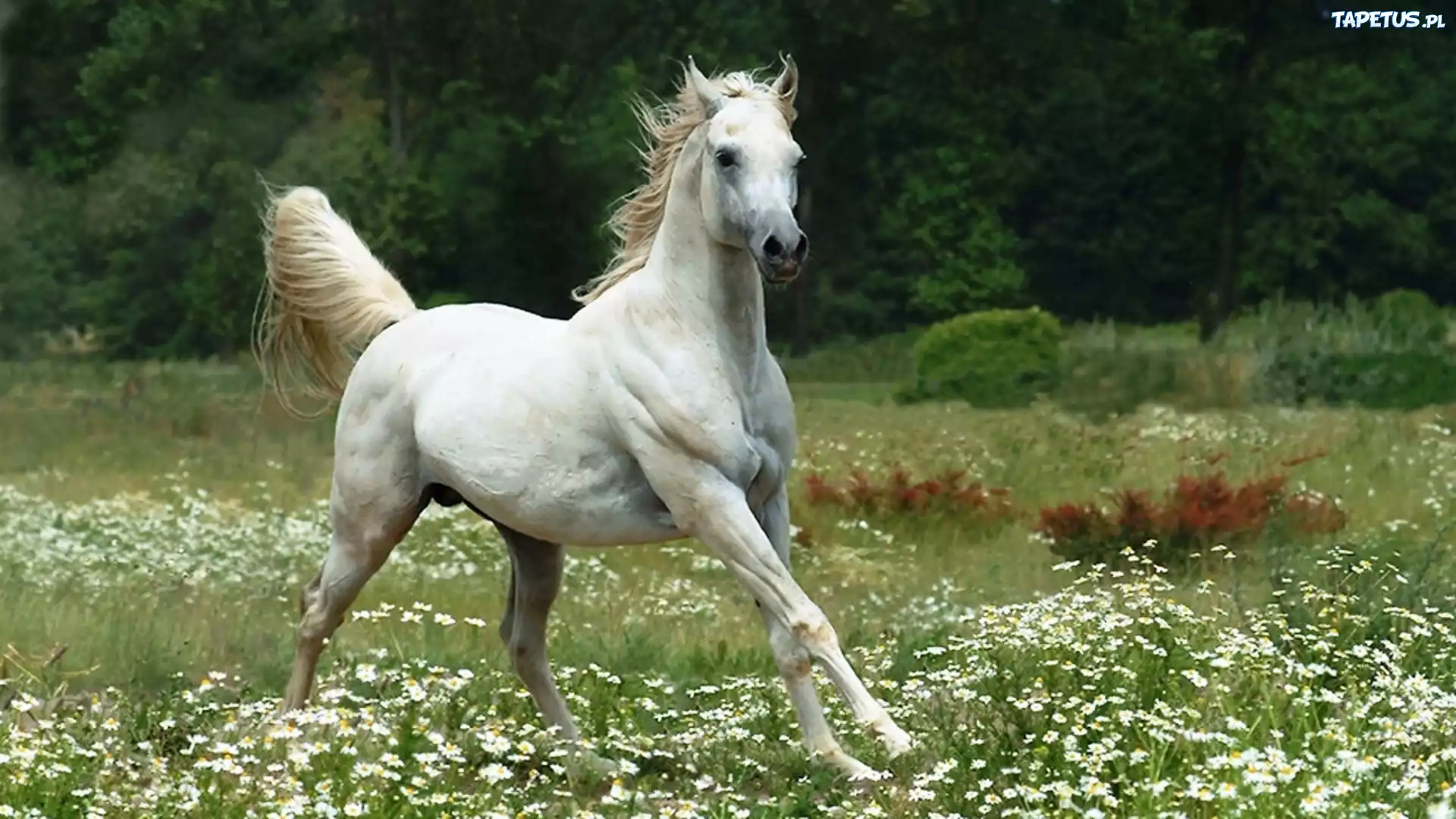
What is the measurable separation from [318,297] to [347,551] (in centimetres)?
99

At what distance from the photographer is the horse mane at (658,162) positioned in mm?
5426

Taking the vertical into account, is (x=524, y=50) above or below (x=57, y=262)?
above

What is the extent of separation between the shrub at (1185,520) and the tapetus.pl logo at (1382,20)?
4.23 m

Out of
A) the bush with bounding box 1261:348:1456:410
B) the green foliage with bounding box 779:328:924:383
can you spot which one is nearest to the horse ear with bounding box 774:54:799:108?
the green foliage with bounding box 779:328:924:383

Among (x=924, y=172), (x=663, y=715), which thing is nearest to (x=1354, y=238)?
(x=924, y=172)

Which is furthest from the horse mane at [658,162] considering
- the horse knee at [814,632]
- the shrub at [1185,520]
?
the shrub at [1185,520]

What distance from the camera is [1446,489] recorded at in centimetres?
1141

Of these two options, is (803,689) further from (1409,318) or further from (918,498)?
(1409,318)

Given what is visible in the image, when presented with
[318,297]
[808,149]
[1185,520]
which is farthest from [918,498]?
[318,297]

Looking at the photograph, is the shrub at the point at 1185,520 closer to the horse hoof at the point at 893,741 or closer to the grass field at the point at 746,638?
the grass field at the point at 746,638

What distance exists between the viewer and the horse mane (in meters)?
5.43

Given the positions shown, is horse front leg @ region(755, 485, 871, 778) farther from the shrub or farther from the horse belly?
the shrub

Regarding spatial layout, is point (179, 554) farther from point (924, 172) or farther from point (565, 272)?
point (924, 172)

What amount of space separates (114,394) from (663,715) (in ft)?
28.2
